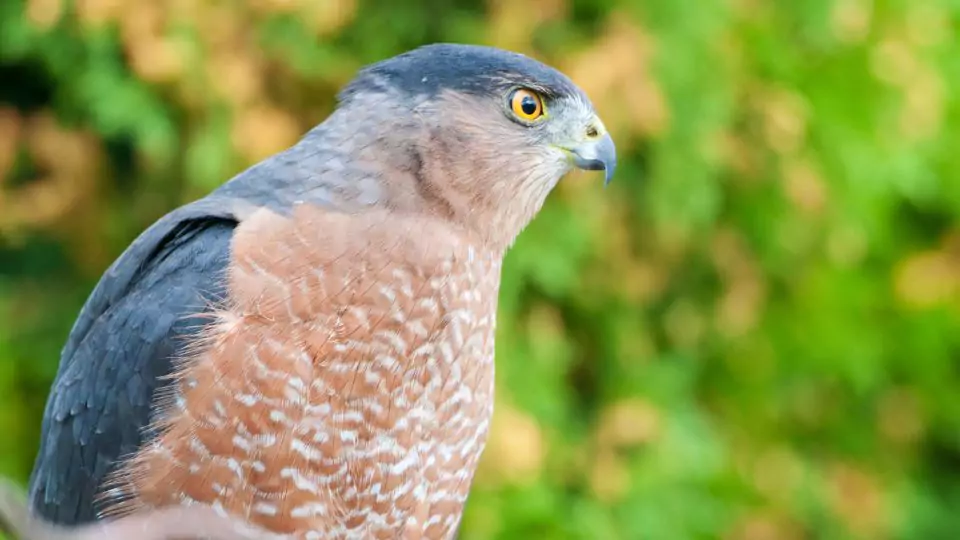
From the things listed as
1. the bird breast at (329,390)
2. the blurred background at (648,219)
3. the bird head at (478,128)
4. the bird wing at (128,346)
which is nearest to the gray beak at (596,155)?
the bird head at (478,128)

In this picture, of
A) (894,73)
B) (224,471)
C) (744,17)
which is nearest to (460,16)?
(744,17)

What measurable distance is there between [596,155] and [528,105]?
0.68 ft

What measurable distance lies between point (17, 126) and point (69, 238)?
487 mm

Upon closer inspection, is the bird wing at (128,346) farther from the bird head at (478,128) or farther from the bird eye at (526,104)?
the bird eye at (526,104)

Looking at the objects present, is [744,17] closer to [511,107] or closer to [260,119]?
[260,119]

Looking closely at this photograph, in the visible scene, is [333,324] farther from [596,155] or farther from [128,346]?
[596,155]

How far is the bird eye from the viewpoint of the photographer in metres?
2.88

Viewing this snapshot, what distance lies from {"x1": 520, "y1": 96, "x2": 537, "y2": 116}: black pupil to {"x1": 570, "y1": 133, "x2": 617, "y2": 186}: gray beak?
0.45 feet

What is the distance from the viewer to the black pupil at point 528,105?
2.88 m

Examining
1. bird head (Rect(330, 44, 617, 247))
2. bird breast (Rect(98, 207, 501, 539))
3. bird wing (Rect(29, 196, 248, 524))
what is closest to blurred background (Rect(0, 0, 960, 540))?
bird head (Rect(330, 44, 617, 247))

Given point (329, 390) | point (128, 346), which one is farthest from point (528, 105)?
point (128, 346)

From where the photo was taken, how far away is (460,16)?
15.7ft

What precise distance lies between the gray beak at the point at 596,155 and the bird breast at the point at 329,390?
427 millimetres

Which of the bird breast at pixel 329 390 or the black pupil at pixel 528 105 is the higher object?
the black pupil at pixel 528 105
